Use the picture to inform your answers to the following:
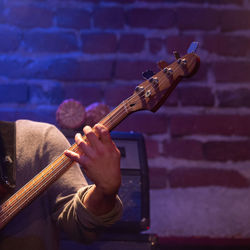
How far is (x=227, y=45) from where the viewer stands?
5.09ft

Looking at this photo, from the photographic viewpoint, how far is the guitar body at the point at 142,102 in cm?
83

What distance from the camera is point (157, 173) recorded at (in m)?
1.49

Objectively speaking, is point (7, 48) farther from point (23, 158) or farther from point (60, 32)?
point (23, 158)

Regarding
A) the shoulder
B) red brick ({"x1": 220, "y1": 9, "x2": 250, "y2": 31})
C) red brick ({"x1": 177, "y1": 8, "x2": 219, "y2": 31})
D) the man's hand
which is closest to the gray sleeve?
the shoulder

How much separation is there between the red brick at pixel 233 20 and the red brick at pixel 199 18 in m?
0.03

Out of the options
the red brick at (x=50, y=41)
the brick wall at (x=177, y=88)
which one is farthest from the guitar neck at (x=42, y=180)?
the red brick at (x=50, y=41)

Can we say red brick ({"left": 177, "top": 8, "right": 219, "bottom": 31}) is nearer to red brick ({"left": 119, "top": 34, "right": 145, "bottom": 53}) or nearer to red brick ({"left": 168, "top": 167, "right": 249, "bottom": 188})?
red brick ({"left": 119, "top": 34, "right": 145, "bottom": 53})

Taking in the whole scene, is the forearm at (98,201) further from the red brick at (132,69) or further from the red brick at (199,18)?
the red brick at (199,18)

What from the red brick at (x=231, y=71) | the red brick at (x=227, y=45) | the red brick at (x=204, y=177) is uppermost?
the red brick at (x=227, y=45)

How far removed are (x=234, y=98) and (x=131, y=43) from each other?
488mm

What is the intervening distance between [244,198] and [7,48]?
1163 millimetres

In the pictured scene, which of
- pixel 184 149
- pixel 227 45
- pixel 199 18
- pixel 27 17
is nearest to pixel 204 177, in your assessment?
pixel 184 149

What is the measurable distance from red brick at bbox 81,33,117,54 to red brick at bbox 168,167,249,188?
0.58 m

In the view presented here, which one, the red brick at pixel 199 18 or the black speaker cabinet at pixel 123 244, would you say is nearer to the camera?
the black speaker cabinet at pixel 123 244
